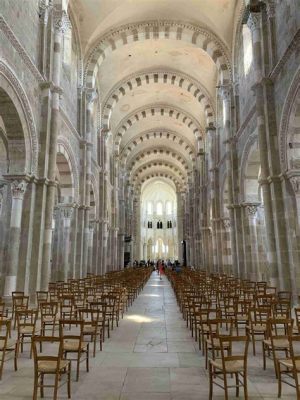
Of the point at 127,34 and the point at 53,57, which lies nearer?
the point at 53,57

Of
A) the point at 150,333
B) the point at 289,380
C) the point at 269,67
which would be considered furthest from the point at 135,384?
the point at 269,67

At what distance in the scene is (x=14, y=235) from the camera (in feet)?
42.4

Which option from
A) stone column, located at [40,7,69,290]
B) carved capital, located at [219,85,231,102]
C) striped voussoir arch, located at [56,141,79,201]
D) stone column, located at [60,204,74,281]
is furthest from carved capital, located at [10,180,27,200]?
carved capital, located at [219,85,231,102]

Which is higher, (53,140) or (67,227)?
(53,140)

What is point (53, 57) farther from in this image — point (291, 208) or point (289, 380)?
point (289, 380)

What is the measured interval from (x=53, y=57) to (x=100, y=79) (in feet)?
46.9

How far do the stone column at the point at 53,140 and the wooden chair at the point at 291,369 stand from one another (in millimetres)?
10269

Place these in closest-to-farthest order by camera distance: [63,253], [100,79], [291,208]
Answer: [291,208], [63,253], [100,79]

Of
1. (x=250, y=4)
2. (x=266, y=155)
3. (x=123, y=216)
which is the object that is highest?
(x=250, y=4)

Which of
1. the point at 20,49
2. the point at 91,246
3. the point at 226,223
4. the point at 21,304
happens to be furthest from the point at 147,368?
the point at 226,223

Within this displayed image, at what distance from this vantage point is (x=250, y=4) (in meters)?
15.2

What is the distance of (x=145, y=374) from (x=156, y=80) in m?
28.9

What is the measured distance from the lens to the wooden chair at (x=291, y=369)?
4085 millimetres

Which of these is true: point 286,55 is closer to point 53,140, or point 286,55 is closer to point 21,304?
point 53,140
